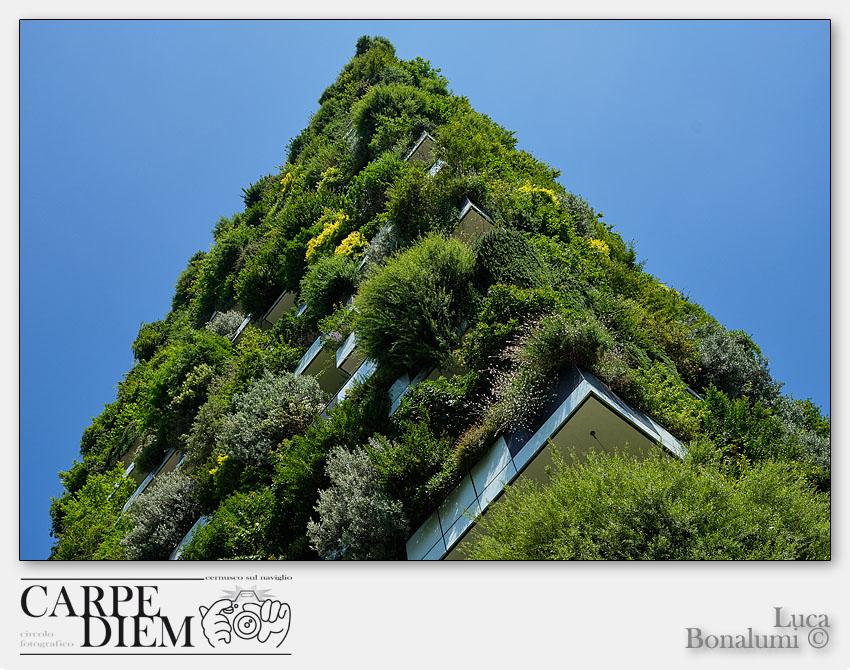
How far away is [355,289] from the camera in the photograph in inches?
411

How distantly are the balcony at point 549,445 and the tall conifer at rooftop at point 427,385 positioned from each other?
24 centimetres

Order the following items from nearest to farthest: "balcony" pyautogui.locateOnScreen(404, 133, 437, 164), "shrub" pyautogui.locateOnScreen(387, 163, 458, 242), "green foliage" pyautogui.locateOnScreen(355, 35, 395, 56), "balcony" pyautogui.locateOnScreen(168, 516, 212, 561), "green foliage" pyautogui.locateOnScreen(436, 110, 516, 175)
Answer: "balcony" pyautogui.locateOnScreen(168, 516, 212, 561), "shrub" pyautogui.locateOnScreen(387, 163, 458, 242), "green foliage" pyautogui.locateOnScreen(436, 110, 516, 175), "balcony" pyautogui.locateOnScreen(404, 133, 437, 164), "green foliage" pyautogui.locateOnScreen(355, 35, 395, 56)

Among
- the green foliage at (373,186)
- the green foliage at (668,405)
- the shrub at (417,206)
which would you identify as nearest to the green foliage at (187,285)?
the green foliage at (373,186)

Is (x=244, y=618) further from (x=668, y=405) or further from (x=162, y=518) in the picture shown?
(x=668, y=405)

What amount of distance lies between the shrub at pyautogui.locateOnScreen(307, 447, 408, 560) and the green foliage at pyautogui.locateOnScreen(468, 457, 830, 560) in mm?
1385

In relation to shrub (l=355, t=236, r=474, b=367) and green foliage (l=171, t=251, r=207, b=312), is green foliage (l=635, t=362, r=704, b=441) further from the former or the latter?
Answer: green foliage (l=171, t=251, r=207, b=312)

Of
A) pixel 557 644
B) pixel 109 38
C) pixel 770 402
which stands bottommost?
pixel 557 644

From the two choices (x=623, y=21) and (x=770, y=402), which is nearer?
(x=623, y=21)

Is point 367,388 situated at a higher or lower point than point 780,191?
lower

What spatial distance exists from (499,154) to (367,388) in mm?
7353

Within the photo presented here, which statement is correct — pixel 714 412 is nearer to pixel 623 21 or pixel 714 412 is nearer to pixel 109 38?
pixel 623 21

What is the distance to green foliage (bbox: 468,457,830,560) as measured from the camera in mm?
4254

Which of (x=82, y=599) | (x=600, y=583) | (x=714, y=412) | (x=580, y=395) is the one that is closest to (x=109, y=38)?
(x=82, y=599)

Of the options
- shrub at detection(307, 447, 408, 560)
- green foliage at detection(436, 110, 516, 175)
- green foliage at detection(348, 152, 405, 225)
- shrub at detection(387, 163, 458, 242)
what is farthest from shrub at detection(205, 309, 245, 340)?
shrub at detection(307, 447, 408, 560)
